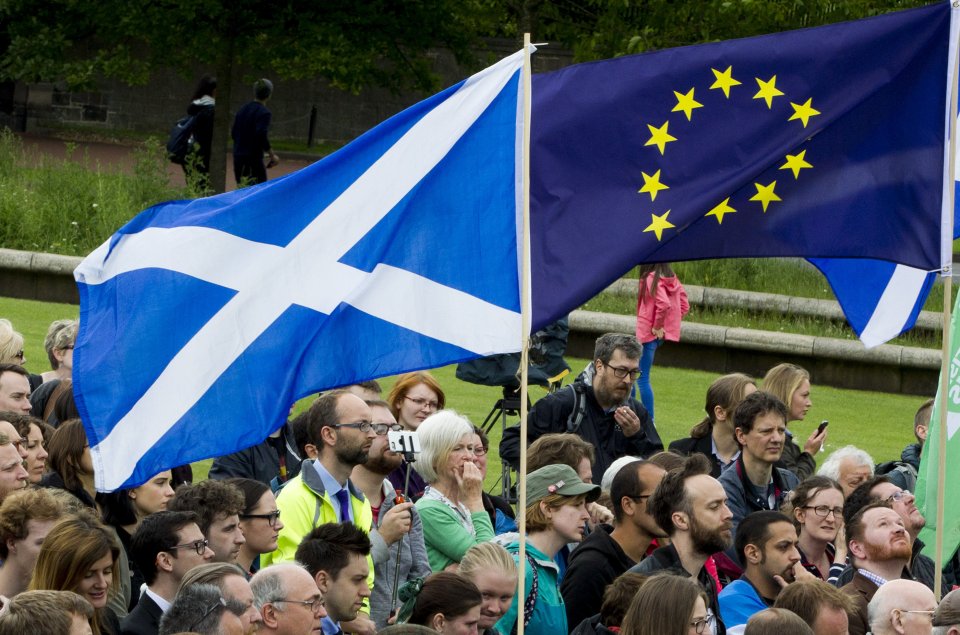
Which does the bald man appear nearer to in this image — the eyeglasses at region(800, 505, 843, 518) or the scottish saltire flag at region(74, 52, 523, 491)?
the eyeglasses at region(800, 505, 843, 518)

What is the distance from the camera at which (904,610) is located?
754 centimetres

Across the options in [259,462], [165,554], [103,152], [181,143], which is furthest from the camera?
[103,152]

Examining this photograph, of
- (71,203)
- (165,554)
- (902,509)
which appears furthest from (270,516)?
(71,203)

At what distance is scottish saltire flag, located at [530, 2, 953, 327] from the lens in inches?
306

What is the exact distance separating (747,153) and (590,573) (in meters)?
2.08

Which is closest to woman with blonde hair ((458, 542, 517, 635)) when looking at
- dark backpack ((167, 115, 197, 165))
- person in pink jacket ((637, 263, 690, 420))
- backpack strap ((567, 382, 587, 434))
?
backpack strap ((567, 382, 587, 434))

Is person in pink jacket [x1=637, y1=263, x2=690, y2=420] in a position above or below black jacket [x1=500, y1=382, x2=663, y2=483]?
above

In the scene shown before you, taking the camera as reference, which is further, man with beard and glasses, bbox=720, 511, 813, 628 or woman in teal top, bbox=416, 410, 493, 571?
woman in teal top, bbox=416, 410, 493, 571

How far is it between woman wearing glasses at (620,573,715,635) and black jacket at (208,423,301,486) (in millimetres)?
3182

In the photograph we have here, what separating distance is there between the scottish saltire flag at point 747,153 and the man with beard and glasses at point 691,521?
3.49ft

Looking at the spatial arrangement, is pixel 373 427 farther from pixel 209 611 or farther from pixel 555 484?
pixel 209 611

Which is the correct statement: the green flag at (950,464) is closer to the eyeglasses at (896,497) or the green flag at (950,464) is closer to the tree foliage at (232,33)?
the eyeglasses at (896,497)

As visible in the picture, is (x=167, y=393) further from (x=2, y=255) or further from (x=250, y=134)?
(x=250, y=134)

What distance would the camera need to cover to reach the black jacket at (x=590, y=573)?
326 inches
